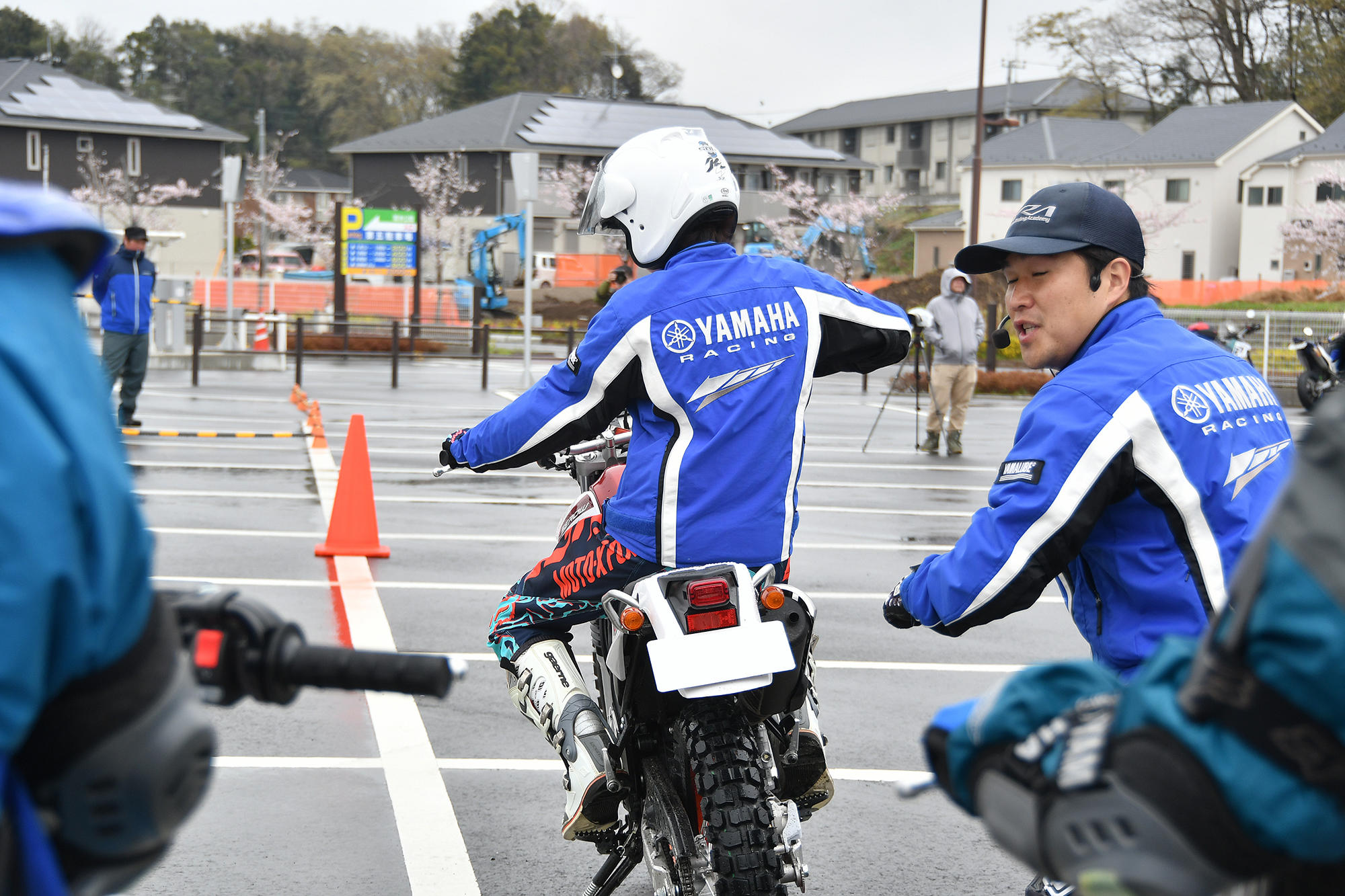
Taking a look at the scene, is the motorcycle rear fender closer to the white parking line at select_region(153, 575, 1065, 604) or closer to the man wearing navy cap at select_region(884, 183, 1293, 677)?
the man wearing navy cap at select_region(884, 183, 1293, 677)

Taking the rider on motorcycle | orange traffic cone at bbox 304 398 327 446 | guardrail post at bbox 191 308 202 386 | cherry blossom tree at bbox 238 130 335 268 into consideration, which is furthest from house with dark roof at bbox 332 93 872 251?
the rider on motorcycle

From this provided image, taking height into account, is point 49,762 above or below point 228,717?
above

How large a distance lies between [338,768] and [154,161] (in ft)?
226

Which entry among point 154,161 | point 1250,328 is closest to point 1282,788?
point 1250,328

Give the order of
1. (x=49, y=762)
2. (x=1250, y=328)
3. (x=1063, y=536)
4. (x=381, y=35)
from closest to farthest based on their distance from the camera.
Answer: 1. (x=49, y=762)
2. (x=1063, y=536)
3. (x=1250, y=328)
4. (x=381, y=35)

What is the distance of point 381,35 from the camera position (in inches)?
4011

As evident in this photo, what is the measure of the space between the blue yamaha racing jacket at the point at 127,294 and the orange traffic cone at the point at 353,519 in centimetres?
791

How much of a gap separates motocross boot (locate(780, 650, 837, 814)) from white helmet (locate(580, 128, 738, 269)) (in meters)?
1.22

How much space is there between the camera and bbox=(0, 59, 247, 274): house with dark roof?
64.2m

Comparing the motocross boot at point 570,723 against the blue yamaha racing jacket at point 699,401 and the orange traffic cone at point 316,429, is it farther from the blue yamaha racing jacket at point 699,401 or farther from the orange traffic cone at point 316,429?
the orange traffic cone at point 316,429

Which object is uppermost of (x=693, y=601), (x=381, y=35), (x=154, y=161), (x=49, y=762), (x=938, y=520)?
(x=381, y=35)

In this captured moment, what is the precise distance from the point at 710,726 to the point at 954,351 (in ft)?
42.3

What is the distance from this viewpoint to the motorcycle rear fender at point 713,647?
3.19m

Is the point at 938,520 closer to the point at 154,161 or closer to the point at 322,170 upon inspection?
the point at 154,161
